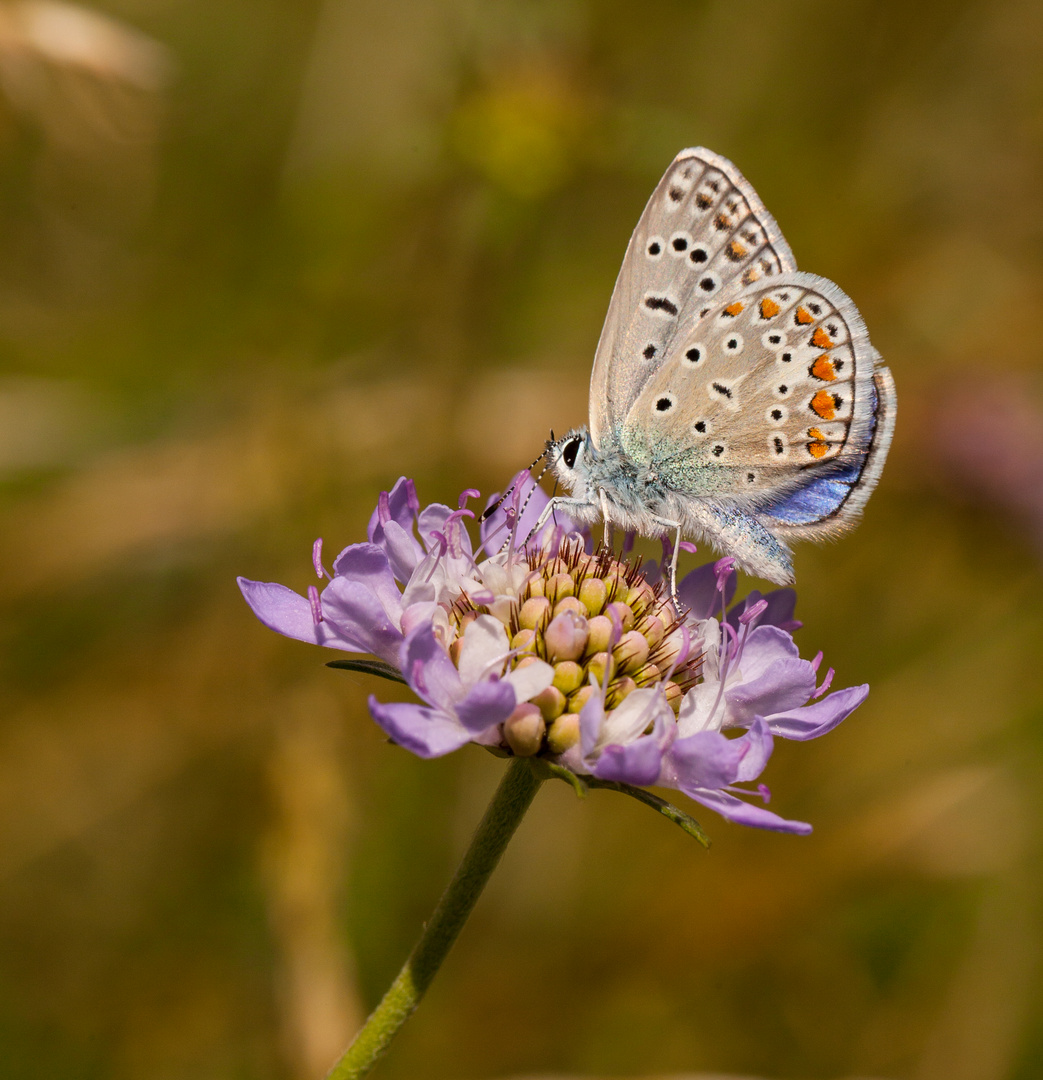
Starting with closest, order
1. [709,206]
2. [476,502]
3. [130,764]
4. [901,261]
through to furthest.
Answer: [709,206] < [130,764] < [476,502] < [901,261]

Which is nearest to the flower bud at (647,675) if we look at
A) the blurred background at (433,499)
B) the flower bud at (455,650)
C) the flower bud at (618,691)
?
the flower bud at (618,691)

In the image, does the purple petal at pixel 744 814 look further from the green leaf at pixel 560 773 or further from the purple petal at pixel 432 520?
the purple petal at pixel 432 520

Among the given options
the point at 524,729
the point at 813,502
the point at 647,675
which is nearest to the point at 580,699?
the point at 524,729

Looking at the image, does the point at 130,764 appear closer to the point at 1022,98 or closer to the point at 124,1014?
the point at 124,1014

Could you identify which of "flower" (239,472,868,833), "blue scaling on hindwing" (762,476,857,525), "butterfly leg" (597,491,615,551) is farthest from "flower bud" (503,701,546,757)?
"blue scaling on hindwing" (762,476,857,525)

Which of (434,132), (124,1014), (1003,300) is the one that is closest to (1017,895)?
(1003,300)

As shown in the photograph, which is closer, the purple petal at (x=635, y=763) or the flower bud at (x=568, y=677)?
the purple petal at (x=635, y=763)
